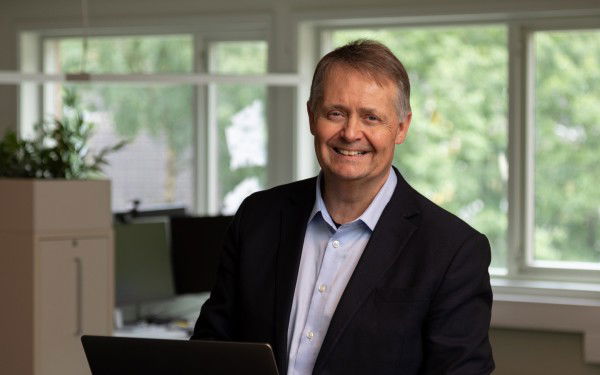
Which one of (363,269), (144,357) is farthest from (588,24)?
(144,357)

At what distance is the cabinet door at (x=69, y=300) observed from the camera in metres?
3.93

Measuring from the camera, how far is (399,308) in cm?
169

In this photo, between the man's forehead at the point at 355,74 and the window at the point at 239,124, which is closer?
the man's forehead at the point at 355,74

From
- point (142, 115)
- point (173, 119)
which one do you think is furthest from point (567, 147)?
point (142, 115)

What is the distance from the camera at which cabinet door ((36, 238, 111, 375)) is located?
393 cm

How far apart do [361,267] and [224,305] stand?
28 cm

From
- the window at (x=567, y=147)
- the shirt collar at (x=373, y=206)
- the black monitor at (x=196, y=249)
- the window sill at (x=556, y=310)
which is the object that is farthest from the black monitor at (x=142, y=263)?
the shirt collar at (x=373, y=206)

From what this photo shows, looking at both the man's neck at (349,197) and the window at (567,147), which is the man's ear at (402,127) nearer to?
the man's neck at (349,197)

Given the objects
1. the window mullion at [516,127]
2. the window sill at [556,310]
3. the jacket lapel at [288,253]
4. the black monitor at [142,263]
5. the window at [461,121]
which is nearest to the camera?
the jacket lapel at [288,253]

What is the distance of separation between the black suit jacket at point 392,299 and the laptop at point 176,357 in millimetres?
221

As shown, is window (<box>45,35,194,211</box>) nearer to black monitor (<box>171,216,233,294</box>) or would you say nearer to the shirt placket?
black monitor (<box>171,216,233,294</box>)

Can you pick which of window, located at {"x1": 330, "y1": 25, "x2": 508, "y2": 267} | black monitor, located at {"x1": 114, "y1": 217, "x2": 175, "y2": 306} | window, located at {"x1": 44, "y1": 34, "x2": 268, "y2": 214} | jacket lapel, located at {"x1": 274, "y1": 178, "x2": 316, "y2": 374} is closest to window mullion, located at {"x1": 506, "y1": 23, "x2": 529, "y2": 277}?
window, located at {"x1": 330, "y1": 25, "x2": 508, "y2": 267}

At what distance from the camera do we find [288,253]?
1.83 meters

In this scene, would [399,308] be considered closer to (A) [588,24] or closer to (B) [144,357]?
(B) [144,357]
